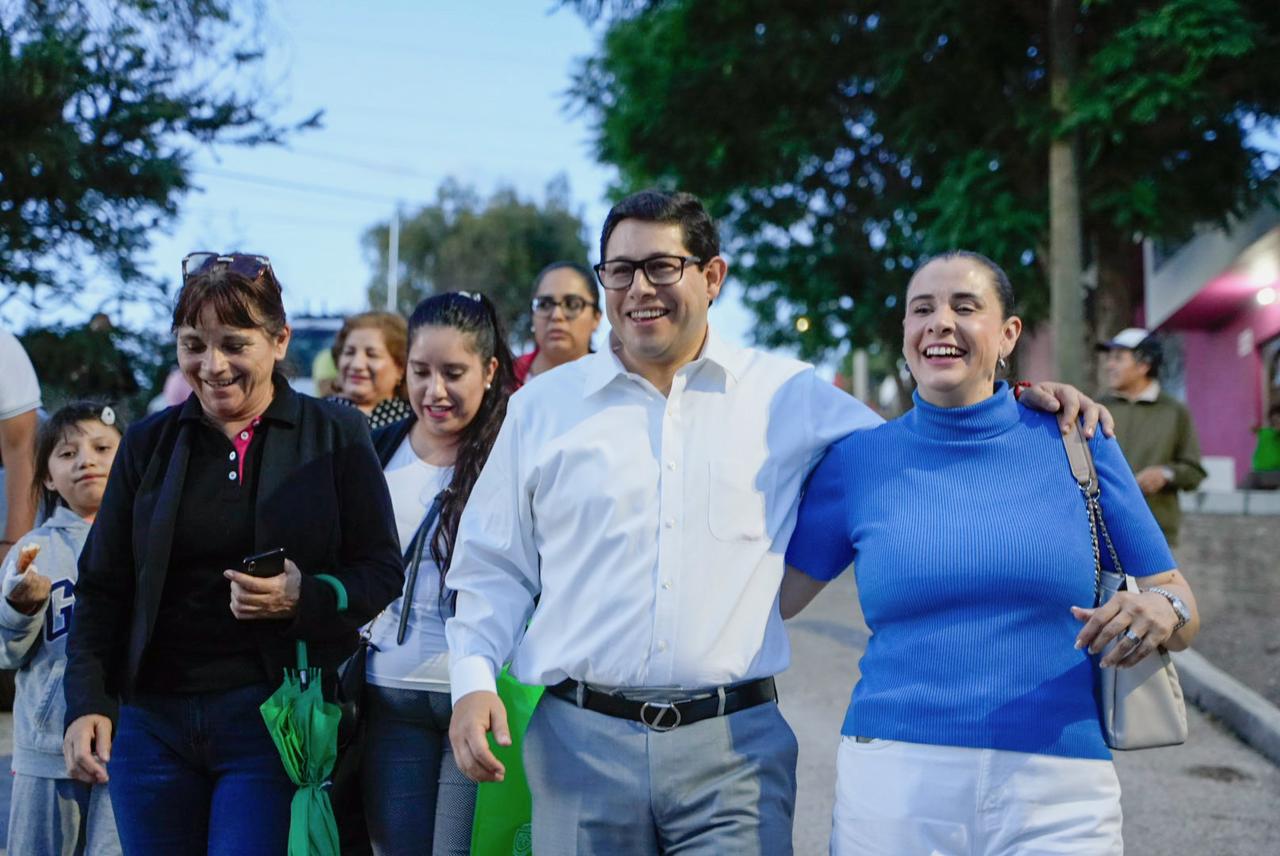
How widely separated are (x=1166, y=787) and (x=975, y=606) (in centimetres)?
410

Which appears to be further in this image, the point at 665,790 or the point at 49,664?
the point at 49,664

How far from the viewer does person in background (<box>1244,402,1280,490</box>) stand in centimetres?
2034

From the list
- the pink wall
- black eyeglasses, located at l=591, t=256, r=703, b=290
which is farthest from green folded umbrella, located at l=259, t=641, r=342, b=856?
the pink wall

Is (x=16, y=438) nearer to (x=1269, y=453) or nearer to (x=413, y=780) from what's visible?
(x=413, y=780)

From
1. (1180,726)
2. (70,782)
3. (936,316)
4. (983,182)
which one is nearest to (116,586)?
(70,782)

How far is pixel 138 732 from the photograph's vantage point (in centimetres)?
315

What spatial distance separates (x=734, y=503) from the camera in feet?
9.76

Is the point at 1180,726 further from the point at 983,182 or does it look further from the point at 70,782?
the point at 983,182

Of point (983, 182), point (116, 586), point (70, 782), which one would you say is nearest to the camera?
point (116, 586)

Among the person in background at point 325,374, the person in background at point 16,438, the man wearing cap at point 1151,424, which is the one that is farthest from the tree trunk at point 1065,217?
the person in background at point 16,438

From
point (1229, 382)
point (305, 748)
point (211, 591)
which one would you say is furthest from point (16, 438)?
point (1229, 382)

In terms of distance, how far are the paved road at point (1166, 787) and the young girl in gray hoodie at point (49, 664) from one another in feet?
6.26

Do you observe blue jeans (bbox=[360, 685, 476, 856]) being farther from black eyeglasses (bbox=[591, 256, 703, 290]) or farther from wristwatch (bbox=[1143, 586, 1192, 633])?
wristwatch (bbox=[1143, 586, 1192, 633])

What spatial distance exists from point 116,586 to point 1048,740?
2.17 meters
